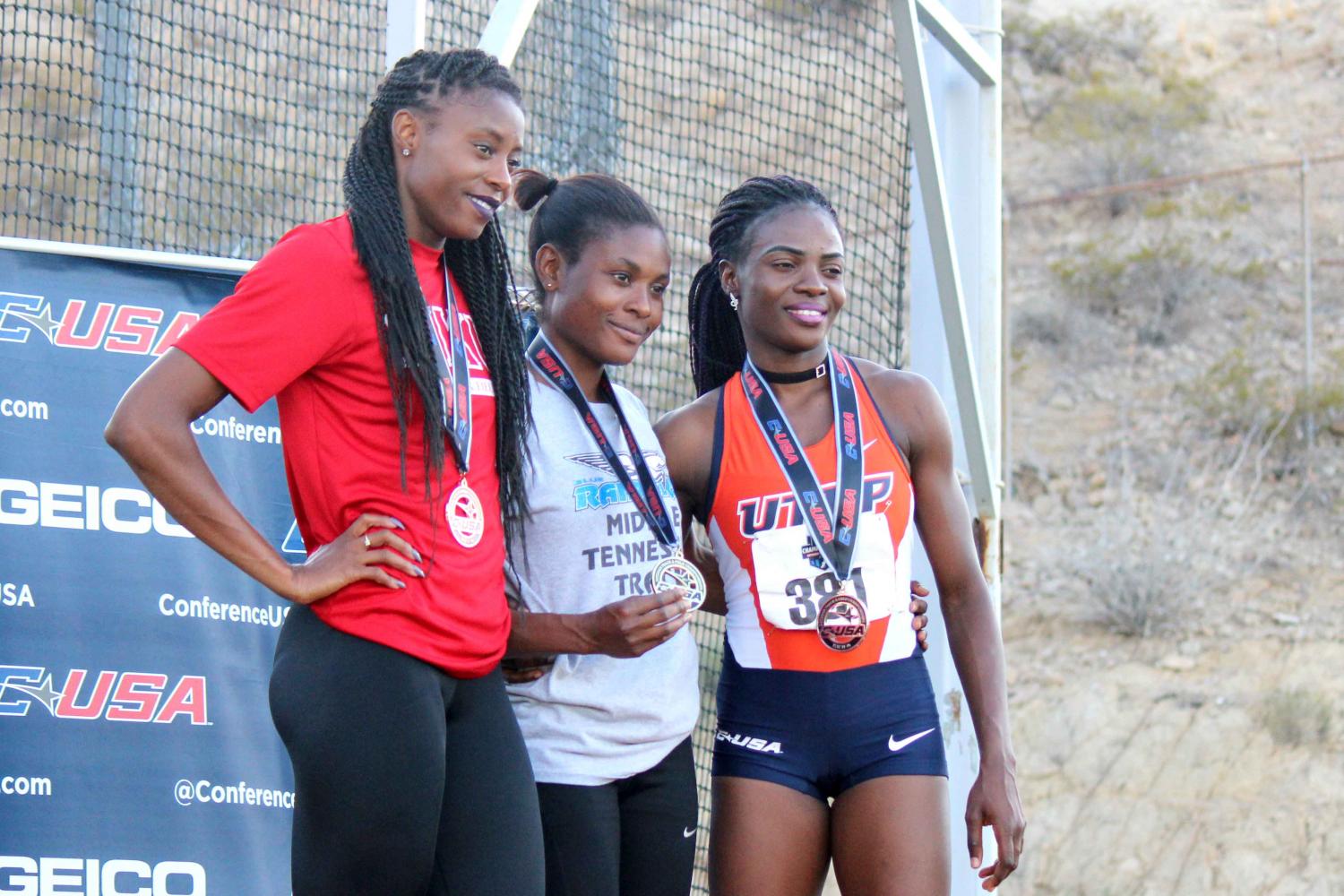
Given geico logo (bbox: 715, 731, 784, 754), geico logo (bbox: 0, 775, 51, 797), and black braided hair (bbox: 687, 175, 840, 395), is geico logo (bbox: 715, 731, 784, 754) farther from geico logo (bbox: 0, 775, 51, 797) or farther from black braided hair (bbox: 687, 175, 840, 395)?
geico logo (bbox: 0, 775, 51, 797)

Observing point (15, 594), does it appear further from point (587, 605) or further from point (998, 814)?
point (998, 814)

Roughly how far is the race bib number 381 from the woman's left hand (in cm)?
43

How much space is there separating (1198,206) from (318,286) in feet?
47.3

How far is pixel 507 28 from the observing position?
136 inches

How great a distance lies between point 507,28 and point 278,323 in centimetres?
119

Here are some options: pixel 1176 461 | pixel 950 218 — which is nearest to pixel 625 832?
pixel 950 218

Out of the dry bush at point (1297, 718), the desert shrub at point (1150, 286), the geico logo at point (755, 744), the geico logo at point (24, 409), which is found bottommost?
the dry bush at point (1297, 718)

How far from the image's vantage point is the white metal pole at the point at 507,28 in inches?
135

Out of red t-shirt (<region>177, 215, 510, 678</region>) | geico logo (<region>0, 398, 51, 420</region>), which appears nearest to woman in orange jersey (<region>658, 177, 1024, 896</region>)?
red t-shirt (<region>177, 215, 510, 678</region>)

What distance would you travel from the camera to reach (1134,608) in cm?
1073

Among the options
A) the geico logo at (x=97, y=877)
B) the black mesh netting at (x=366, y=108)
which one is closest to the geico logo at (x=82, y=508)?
the geico logo at (x=97, y=877)

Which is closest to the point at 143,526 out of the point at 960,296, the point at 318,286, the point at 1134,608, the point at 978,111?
the point at 318,286

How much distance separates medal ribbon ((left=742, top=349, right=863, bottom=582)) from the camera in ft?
11.1

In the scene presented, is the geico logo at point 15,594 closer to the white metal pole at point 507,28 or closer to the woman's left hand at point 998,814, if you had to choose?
the white metal pole at point 507,28
